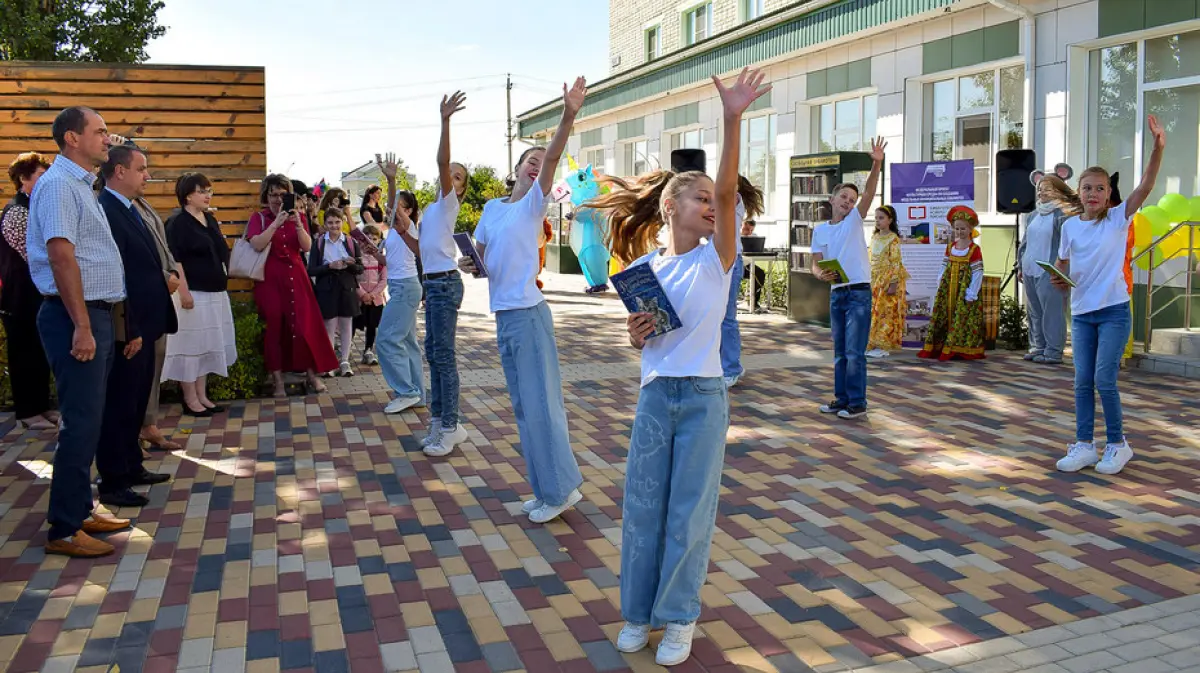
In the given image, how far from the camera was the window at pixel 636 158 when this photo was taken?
26906 mm

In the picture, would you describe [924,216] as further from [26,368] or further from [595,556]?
[26,368]

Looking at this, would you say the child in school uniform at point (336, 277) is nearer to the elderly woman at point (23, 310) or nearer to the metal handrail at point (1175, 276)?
the elderly woman at point (23, 310)

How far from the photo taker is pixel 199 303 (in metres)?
8.09

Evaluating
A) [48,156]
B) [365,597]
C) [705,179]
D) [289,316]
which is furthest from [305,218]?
[705,179]

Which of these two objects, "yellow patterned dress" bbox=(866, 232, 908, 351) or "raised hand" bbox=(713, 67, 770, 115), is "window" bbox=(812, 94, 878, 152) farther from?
"raised hand" bbox=(713, 67, 770, 115)

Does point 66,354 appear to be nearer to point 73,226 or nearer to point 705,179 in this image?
point 73,226

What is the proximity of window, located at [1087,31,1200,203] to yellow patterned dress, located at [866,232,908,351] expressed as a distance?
Result: 3090 mm

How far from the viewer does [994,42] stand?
46.0 ft

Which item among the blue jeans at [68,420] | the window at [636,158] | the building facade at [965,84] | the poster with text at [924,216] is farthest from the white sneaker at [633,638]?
the window at [636,158]

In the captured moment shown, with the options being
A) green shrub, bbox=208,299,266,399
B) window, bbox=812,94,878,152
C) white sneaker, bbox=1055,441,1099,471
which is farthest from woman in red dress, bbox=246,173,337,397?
window, bbox=812,94,878,152

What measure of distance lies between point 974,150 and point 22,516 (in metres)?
13.2

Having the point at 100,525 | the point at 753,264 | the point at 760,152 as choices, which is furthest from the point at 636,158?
the point at 100,525

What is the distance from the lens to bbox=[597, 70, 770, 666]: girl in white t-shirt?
12.1ft

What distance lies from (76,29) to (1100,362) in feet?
80.0
